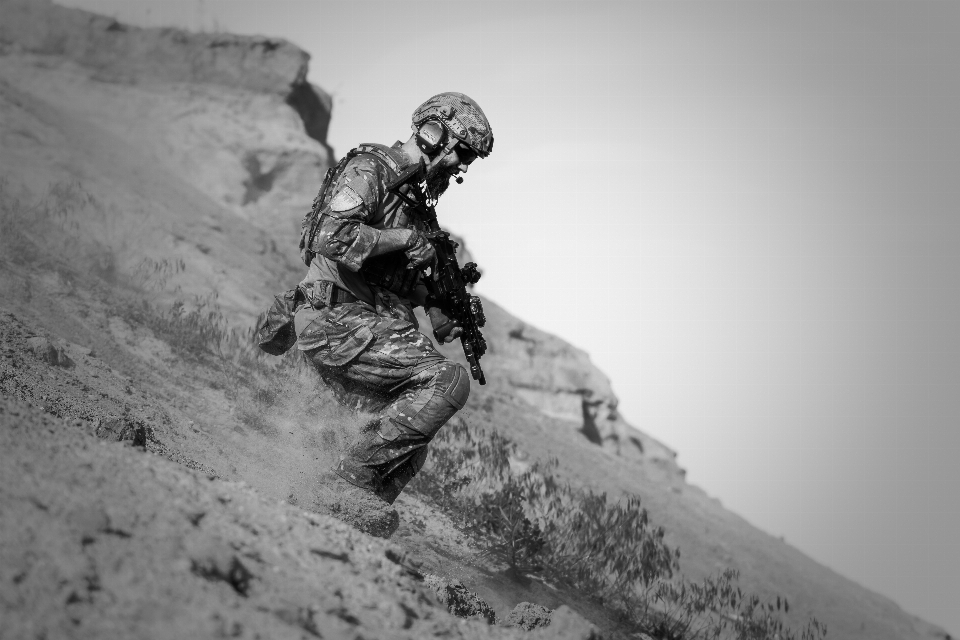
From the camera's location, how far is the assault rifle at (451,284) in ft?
17.6

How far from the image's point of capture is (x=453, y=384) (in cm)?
486

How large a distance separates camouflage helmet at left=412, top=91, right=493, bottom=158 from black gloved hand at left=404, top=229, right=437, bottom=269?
2.29ft

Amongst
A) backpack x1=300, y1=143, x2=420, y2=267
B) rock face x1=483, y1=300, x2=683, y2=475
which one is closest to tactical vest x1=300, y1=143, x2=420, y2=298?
backpack x1=300, y1=143, x2=420, y2=267

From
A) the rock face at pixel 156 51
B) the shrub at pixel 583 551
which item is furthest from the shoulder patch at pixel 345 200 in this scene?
the rock face at pixel 156 51

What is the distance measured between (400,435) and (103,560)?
228 centimetres

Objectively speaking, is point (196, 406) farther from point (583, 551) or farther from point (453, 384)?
point (583, 551)

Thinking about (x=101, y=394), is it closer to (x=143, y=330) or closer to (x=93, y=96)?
(x=143, y=330)

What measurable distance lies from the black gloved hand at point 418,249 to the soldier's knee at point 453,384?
618mm

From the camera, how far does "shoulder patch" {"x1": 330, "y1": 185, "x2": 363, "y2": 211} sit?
16.1ft

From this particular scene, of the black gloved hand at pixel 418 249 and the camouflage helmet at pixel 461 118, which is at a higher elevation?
the camouflage helmet at pixel 461 118

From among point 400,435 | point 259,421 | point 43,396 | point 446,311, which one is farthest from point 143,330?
point 400,435

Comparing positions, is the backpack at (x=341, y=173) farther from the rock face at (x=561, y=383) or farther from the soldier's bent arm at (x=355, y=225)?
the rock face at (x=561, y=383)

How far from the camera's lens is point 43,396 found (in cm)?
537

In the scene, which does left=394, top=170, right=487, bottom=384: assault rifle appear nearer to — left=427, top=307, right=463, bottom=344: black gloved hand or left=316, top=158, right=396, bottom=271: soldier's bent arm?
left=427, top=307, right=463, bottom=344: black gloved hand
